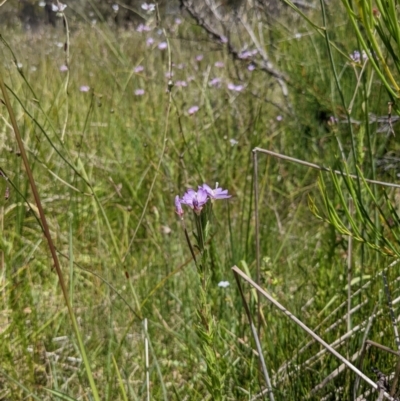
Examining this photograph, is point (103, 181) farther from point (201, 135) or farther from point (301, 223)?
point (301, 223)

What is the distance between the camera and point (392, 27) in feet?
2.11

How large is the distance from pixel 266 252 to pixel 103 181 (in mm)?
820

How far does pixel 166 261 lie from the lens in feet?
5.17

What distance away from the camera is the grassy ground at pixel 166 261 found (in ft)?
3.54

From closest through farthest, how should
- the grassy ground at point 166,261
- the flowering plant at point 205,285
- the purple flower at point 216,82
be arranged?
the flowering plant at point 205,285
the grassy ground at point 166,261
the purple flower at point 216,82

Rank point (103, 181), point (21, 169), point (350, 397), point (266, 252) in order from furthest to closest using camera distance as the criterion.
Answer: point (103, 181)
point (21, 169)
point (266, 252)
point (350, 397)

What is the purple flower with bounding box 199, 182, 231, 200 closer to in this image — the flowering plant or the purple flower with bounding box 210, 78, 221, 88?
the flowering plant

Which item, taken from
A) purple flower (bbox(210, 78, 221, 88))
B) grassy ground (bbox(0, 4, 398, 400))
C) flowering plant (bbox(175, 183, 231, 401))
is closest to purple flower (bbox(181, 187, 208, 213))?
flowering plant (bbox(175, 183, 231, 401))

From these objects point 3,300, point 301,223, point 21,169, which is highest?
point 21,169

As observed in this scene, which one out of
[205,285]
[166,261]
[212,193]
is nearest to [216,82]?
[166,261]

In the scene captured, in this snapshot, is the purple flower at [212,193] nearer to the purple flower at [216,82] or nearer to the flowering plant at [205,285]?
the flowering plant at [205,285]

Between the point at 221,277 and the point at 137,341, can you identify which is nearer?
the point at 137,341

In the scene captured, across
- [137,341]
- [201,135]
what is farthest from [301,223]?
[137,341]

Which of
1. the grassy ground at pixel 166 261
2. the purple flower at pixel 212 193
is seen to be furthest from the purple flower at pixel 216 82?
the purple flower at pixel 212 193
